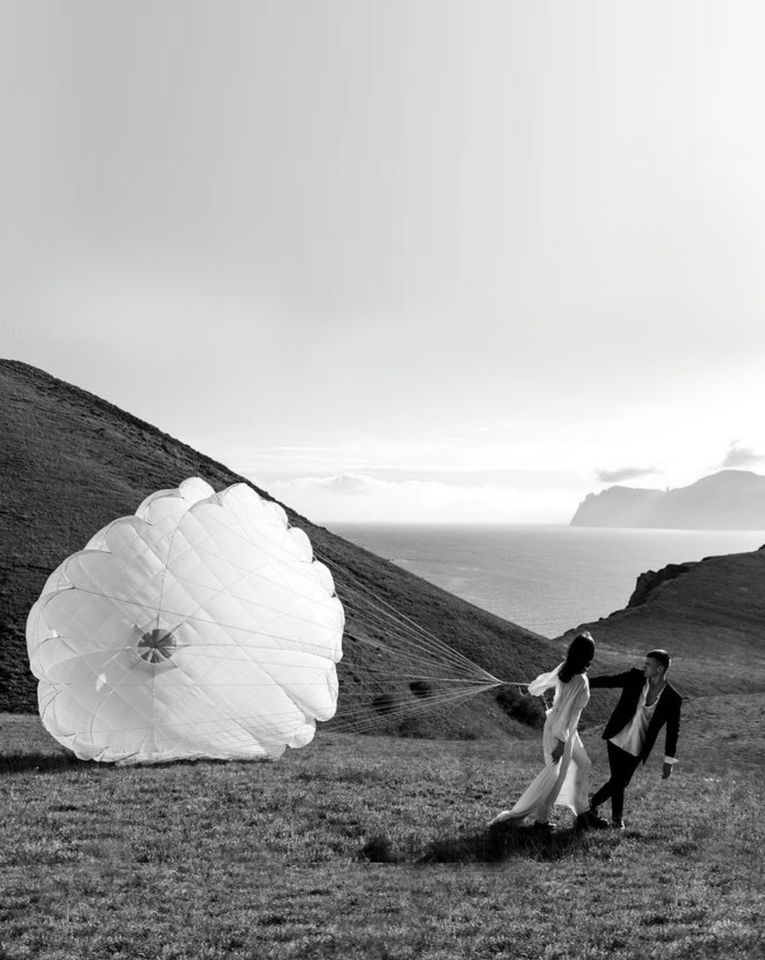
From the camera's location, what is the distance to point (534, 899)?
7.77 m

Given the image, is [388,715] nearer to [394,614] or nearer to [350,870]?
[394,614]

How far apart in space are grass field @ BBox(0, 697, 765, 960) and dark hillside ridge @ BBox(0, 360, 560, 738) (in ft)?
50.0

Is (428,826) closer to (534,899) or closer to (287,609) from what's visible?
(534,899)

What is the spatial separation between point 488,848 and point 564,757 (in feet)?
5.25

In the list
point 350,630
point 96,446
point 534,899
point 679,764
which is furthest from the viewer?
point 96,446

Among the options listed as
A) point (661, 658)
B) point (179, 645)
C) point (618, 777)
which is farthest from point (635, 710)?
point (179, 645)

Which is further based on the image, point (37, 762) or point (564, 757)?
point (37, 762)

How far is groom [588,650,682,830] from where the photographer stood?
34.6ft

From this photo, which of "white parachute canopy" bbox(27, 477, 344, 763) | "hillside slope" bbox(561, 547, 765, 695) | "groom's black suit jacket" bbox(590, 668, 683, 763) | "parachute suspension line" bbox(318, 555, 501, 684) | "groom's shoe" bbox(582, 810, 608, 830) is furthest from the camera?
"hillside slope" bbox(561, 547, 765, 695)

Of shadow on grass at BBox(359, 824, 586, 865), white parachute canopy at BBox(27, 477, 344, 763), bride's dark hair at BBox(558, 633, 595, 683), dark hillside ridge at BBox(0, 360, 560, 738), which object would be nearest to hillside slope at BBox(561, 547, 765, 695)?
dark hillside ridge at BBox(0, 360, 560, 738)

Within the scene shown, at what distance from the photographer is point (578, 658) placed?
33.7 feet

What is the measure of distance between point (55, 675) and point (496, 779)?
8920 mm

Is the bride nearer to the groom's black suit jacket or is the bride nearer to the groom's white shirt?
the groom's black suit jacket

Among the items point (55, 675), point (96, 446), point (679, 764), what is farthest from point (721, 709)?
point (96, 446)
